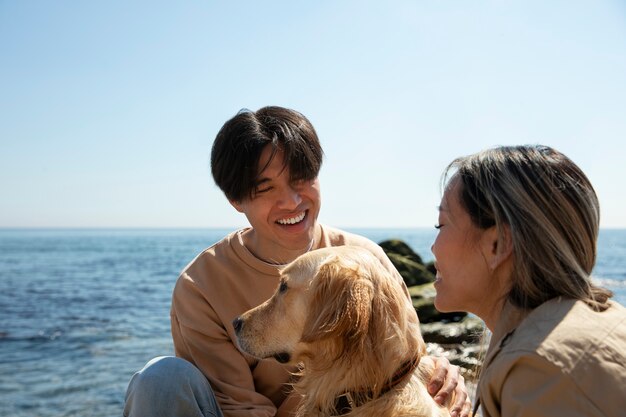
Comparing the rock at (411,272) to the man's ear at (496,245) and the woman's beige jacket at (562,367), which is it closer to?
the man's ear at (496,245)

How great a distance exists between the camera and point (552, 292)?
83.4 inches

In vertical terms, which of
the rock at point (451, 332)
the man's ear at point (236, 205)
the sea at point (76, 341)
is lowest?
the sea at point (76, 341)

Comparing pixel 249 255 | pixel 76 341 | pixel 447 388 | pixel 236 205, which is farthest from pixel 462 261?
pixel 76 341

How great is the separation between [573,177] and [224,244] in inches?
93.5

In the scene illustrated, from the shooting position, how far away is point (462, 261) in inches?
97.3

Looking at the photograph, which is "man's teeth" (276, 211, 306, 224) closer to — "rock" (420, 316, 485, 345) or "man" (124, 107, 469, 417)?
"man" (124, 107, 469, 417)

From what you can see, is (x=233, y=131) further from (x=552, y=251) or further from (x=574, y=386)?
(x=574, y=386)

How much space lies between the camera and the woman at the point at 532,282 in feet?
5.83

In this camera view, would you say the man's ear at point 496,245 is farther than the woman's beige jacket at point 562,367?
Yes

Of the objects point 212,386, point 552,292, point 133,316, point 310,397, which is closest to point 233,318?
point 212,386

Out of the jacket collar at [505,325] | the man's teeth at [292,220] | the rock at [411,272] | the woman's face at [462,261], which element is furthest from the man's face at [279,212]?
the rock at [411,272]

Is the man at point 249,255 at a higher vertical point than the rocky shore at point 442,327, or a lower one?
higher

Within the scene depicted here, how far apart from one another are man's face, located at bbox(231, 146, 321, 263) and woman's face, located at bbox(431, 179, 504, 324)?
1.38 meters

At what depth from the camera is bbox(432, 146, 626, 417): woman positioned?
1776 millimetres
